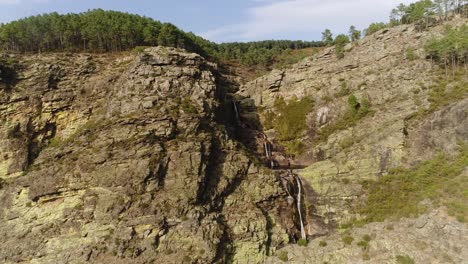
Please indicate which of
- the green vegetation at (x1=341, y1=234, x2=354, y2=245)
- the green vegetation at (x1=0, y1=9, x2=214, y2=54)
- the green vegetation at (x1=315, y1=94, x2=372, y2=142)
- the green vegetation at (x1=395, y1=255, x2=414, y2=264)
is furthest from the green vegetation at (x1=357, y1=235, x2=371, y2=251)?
the green vegetation at (x1=0, y1=9, x2=214, y2=54)

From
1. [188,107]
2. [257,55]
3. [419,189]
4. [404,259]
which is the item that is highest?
[257,55]

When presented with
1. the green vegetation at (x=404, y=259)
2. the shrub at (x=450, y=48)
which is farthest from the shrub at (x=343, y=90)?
the green vegetation at (x=404, y=259)

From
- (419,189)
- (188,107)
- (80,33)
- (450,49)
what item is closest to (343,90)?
(450,49)

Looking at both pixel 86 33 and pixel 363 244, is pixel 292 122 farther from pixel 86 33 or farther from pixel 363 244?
pixel 86 33

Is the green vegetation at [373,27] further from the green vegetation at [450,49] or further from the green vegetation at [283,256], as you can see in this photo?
the green vegetation at [283,256]

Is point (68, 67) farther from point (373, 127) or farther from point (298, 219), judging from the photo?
point (373, 127)

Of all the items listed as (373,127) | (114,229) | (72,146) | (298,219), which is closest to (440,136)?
(373,127)
